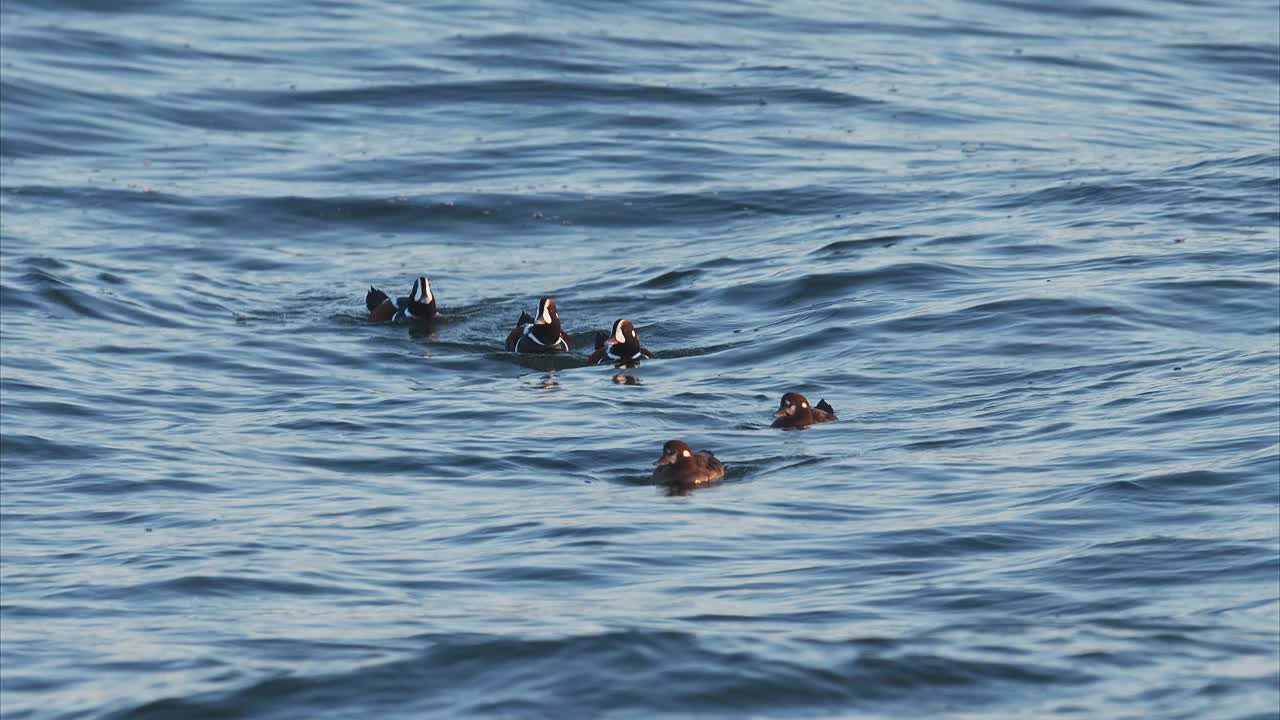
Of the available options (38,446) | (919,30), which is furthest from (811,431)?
(919,30)

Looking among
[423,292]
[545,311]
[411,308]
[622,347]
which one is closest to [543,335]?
[545,311]

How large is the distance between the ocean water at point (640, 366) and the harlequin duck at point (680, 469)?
0.16 meters

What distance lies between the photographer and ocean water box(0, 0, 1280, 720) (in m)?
9.12

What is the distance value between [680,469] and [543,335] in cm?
618

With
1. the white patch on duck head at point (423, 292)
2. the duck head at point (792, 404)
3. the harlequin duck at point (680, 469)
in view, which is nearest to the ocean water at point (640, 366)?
the harlequin duck at point (680, 469)

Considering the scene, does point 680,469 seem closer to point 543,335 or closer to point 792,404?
point 792,404

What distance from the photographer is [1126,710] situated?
7953 mm

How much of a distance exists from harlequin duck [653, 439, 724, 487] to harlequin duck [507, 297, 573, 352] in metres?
5.85

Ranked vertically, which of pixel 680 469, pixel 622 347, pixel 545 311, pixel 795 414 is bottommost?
pixel 680 469

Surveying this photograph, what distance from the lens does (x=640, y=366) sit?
59.9 ft

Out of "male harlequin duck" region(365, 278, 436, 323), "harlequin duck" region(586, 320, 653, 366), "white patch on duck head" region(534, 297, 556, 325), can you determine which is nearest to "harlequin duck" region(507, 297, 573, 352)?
"white patch on duck head" region(534, 297, 556, 325)

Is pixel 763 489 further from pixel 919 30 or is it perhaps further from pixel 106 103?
pixel 919 30

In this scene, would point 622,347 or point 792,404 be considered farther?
point 622,347

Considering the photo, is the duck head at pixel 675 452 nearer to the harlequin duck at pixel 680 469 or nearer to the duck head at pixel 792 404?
the harlequin duck at pixel 680 469
